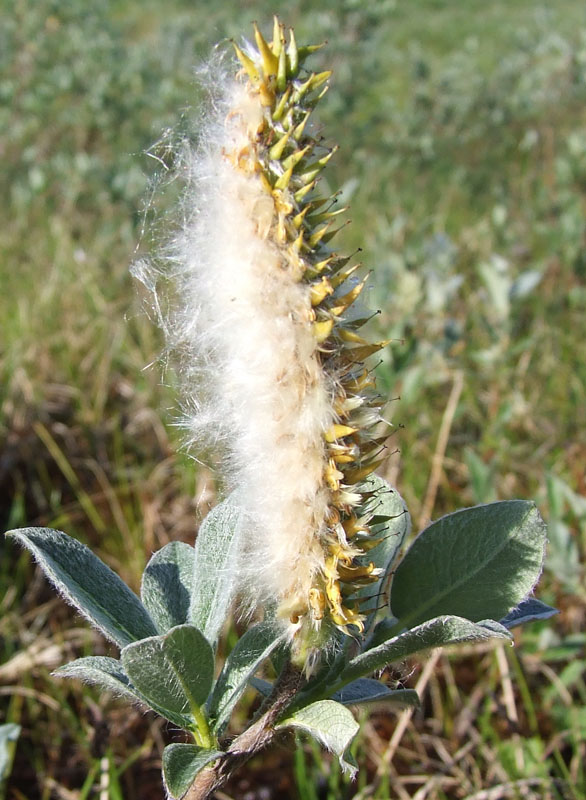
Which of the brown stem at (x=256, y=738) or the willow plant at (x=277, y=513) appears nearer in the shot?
the willow plant at (x=277, y=513)

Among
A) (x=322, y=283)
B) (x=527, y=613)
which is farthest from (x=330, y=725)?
(x=322, y=283)

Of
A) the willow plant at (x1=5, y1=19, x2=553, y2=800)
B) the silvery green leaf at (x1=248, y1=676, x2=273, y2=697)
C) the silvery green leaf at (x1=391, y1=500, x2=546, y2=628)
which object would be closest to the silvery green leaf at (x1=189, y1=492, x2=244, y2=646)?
the willow plant at (x1=5, y1=19, x2=553, y2=800)

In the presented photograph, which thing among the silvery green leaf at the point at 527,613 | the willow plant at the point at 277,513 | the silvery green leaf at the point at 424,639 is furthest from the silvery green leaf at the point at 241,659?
the silvery green leaf at the point at 527,613

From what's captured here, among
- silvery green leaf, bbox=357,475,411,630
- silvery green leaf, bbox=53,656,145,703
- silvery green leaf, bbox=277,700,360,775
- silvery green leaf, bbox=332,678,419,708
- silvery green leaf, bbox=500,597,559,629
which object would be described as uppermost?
silvery green leaf, bbox=53,656,145,703

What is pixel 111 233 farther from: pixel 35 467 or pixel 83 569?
pixel 83 569

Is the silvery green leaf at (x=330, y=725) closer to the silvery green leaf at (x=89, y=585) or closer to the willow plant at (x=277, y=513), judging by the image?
the willow plant at (x=277, y=513)

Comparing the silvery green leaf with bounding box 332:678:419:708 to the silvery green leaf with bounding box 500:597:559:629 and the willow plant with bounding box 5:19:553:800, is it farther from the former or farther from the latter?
the silvery green leaf with bounding box 500:597:559:629

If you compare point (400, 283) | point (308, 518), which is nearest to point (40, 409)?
point (400, 283)

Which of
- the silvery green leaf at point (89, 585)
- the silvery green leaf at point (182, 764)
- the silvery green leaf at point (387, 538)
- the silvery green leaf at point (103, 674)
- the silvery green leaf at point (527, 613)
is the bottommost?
the silvery green leaf at point (527, 613)
